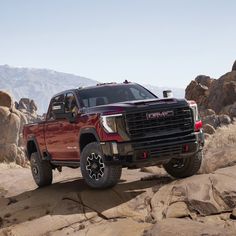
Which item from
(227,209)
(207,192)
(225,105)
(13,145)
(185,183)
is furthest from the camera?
(225,105)

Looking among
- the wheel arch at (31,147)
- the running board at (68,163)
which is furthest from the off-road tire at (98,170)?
the wheel arch at (31,147)

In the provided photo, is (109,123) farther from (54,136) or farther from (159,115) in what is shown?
(54,136)

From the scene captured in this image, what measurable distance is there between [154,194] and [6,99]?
3868cm

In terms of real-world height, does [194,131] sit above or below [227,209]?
above

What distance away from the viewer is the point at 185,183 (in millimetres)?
8508

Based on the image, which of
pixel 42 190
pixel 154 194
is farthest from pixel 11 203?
pixel 154 194

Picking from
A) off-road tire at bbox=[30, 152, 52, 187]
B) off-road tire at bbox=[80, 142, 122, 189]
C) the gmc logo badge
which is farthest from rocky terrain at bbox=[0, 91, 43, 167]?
the gmc logo badge

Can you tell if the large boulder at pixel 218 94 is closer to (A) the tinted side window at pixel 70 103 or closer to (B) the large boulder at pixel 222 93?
(B) the large boulder at pixel 222 93

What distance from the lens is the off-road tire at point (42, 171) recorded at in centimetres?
1115

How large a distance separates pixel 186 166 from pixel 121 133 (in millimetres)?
2051

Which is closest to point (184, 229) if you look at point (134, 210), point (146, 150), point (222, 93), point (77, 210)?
point (134, 210)

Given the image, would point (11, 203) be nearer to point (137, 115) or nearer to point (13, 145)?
point (137, 115)

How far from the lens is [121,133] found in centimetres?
809

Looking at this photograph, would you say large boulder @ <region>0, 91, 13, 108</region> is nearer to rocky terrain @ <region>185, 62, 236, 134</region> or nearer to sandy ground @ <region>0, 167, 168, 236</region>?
rocky terrain @ <region>185, 62, 236, 134</region>
